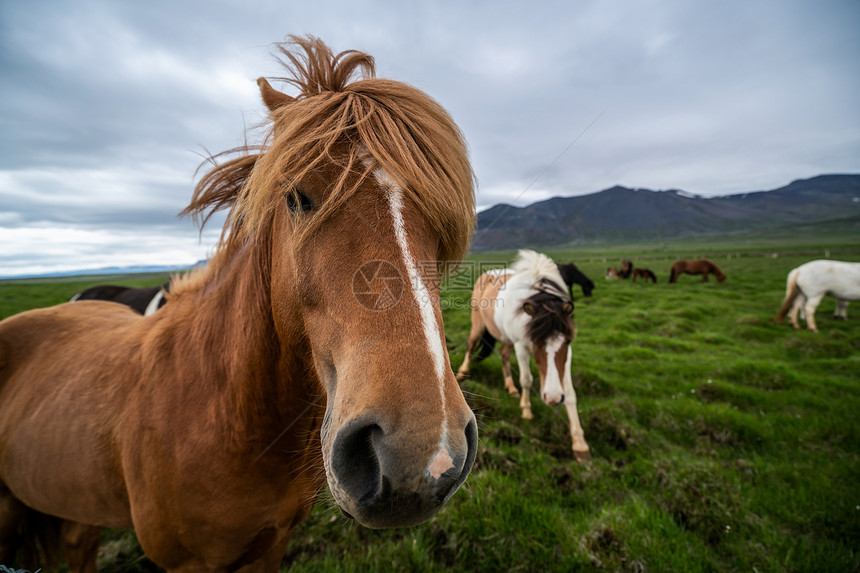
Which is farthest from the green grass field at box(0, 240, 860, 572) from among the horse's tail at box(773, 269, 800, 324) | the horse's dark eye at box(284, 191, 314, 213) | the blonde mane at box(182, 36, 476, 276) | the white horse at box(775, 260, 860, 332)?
the white horse at box(775, 260, 860, 332)

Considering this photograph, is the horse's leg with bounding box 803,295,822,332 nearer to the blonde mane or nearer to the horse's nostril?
the blonde mane

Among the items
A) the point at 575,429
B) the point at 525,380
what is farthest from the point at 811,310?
the point at 575,429

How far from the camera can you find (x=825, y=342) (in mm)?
8688

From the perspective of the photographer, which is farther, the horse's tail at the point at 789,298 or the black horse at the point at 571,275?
the black horse at the point at 571,275

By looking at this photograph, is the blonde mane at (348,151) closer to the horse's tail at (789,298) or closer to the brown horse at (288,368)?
the brown horse at (288,368)

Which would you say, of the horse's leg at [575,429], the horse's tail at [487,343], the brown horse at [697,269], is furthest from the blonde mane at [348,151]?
the brown horse at [697,269]

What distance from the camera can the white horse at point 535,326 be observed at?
14.9ft

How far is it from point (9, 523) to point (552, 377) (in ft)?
17.1

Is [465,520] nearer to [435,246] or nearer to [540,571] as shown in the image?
[540,571]

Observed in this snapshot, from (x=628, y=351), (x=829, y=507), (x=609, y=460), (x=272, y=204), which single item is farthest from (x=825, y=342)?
(x=272, y=204)

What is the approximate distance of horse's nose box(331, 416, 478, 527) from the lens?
987 millimetres

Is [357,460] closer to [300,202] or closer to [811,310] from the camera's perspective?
[300,202]

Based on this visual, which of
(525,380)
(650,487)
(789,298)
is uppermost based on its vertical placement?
(525,380)

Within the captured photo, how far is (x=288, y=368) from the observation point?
164 cm
